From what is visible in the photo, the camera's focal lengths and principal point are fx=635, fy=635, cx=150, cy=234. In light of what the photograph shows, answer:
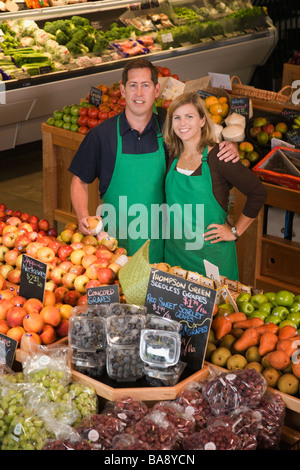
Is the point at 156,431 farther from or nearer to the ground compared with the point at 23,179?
farther from the ground

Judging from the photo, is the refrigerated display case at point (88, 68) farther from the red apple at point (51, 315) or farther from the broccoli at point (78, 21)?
the red apple at point (51, 315)

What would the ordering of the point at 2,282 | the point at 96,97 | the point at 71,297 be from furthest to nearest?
1. the point at 96,97
2. the point at 2,282
3. the point at 71,297

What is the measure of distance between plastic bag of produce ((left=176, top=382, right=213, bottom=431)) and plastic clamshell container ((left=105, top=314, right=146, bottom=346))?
0.25 m

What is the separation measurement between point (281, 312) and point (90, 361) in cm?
90

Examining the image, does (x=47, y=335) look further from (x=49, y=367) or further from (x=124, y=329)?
(x=124, y=329)

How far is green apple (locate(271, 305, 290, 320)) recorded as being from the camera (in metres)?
2.77

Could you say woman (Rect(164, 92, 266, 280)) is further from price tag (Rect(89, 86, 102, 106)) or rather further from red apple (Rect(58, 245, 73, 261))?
price tag (Rect(89, 86, 102, 106))

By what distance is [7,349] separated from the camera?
2496mm

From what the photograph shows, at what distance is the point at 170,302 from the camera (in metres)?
2.46

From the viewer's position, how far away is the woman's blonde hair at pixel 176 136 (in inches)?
129

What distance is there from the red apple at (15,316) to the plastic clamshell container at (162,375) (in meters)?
0.63

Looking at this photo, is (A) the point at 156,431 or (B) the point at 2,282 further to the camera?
(B) the point at 2,282

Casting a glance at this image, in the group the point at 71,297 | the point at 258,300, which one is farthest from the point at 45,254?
the point at 258,300

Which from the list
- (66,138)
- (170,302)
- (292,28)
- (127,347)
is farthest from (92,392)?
(292,28)
